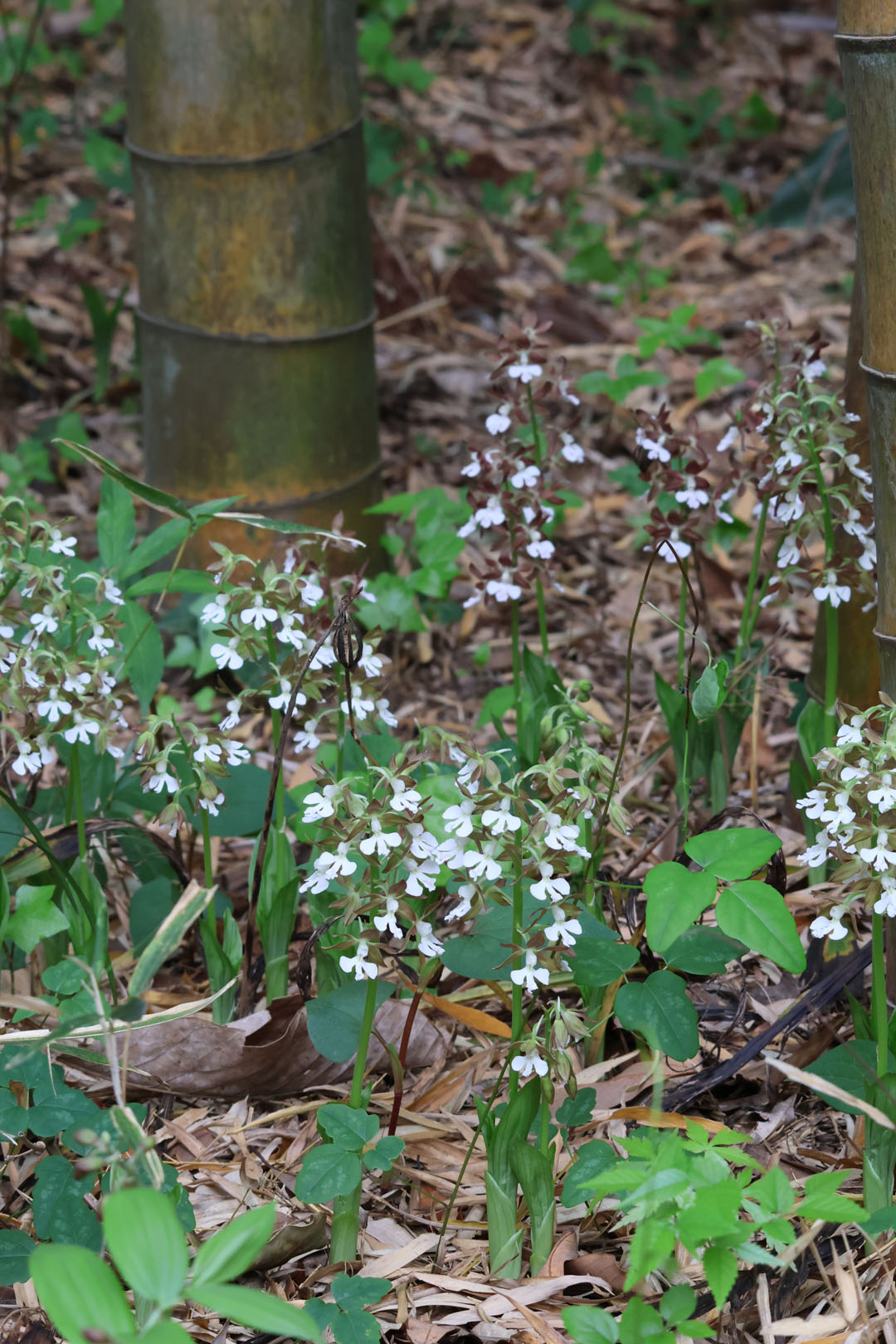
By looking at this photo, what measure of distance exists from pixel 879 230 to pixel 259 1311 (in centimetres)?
122

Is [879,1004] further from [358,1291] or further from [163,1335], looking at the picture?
[163,1335]

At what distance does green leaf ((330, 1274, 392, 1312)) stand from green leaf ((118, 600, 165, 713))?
82 cm

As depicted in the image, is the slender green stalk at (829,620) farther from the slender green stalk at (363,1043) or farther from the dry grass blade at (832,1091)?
the slender green stalk at (363,1043)

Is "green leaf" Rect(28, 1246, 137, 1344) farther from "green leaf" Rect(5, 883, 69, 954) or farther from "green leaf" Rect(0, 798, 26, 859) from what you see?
"green leaf" Rect(0, 798, 26, 859)

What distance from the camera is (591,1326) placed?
44.7 inches

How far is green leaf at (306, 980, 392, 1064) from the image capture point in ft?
4.60

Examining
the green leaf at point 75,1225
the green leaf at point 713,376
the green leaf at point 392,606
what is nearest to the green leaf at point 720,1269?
the green leaf at point 75,1225

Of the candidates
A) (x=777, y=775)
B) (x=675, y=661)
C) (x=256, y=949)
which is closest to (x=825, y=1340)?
(x=256, y=949)

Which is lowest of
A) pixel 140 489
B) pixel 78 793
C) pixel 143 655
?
pixel 78 793

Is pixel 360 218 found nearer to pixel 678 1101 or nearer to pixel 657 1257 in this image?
pixel 678 1101

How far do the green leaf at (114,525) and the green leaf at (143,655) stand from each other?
0.08 metres

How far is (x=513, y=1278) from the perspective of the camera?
1350 millimetres

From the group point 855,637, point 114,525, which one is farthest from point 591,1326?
point 114,525

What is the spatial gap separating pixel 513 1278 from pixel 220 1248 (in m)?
0.55
